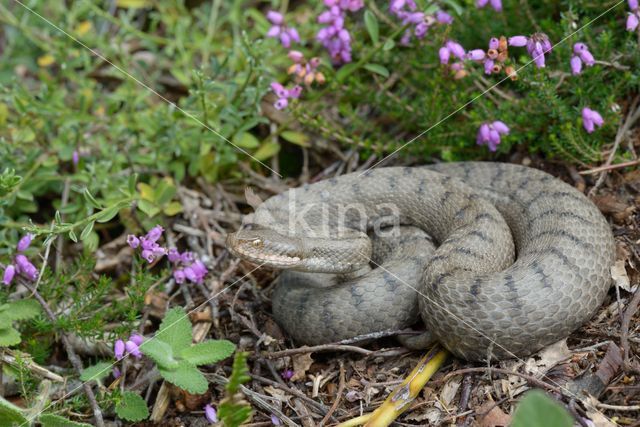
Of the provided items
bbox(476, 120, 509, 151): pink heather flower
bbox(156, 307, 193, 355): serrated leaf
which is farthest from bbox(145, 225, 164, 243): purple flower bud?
bbox(476, 120, 509, 151): pink heather flower

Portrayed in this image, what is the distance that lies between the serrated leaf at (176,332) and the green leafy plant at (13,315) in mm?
1048

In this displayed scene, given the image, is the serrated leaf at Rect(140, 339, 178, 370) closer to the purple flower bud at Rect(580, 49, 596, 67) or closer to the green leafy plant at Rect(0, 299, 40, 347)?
the green leafy plant at Rect(0, 299, 40, 347)

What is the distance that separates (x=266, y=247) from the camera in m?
5.62

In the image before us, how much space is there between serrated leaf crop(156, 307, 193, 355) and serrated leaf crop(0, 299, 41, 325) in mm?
1151

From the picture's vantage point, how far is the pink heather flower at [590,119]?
5.73 m

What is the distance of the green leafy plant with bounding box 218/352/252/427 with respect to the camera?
144 inches

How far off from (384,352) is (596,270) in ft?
5.51

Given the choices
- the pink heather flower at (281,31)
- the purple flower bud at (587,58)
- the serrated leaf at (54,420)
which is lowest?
the serrated leaf at (54,420)

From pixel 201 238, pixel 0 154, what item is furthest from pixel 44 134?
pixel 201 238

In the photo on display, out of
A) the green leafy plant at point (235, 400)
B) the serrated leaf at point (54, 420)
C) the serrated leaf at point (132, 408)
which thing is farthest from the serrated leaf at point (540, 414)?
the serrated leaf at point (54, 420)

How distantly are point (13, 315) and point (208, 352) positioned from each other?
5.30ft

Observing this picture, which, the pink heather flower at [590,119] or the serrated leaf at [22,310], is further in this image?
the pink heather flower at [590,119]

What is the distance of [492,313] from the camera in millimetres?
4754

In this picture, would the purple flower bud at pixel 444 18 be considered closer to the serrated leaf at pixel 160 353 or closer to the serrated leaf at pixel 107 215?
the serrated leaf at pixel 107 215
